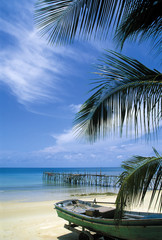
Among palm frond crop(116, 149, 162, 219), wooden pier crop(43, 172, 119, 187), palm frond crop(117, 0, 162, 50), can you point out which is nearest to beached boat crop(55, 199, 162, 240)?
palm frond crop(116, 149, 162, 219)

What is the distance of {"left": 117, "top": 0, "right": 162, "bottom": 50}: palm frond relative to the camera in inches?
84.0

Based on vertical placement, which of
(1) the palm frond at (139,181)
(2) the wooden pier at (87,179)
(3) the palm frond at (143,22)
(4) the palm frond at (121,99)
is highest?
(3) the palm frond at (143,22)

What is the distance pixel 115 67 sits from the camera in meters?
2.45

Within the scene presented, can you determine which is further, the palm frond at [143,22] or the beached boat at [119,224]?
the beached boat at [119,224]

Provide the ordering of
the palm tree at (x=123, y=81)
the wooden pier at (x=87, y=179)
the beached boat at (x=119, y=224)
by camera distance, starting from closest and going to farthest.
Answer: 1. the palm tree at (x=123, y=81)
2. the beached boat at (x=119, y=224)
3. the wooden pier at (x=87, y=179)

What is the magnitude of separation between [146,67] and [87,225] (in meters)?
5.18

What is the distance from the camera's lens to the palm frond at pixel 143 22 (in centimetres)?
213

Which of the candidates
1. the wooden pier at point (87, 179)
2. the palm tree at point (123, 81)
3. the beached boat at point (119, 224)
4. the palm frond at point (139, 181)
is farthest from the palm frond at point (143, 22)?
the wooden pier at point (87, 179)

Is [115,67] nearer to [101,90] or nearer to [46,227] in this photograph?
[101,90]

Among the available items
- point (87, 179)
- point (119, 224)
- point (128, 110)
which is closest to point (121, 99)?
point (128, 110)

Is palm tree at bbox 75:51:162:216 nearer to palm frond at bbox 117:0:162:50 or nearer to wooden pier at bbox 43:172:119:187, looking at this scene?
palm frond at bbox 117:0:162:50

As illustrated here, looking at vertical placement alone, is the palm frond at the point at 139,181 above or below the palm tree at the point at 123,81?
below

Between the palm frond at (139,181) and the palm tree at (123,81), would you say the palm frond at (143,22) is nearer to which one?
the palm tree at (123,81)

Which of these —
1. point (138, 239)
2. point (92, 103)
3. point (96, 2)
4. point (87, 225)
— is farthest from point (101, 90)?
point (87, 225)
